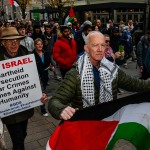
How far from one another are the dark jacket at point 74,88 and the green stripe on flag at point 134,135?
1.74 ft

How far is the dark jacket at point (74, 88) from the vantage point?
268 cm

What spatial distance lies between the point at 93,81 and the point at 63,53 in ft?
13.9

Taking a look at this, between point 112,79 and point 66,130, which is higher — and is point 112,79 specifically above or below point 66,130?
above

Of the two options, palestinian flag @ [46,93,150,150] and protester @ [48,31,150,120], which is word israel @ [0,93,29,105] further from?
palestinian flag @ [46,93,150,150]

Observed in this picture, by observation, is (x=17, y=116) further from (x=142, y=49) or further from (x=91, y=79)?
(x=142, y=49)

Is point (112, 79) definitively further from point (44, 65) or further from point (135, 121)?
point (44, 65)

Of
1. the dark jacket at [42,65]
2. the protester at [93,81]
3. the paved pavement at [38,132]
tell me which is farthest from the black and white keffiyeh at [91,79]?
the dark jacket at [42,65]

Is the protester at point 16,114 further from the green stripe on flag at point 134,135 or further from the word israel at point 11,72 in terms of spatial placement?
the green stripe on flag at point 134,135

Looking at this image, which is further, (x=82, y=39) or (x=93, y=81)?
(x=82, y=39)

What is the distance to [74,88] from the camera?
110 inches

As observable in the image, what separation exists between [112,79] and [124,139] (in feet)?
2.51

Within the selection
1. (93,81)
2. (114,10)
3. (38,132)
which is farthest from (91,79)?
(114,10)

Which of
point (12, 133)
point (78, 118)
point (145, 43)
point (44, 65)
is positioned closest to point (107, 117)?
point (78, 118)

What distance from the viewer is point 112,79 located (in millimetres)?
2939
